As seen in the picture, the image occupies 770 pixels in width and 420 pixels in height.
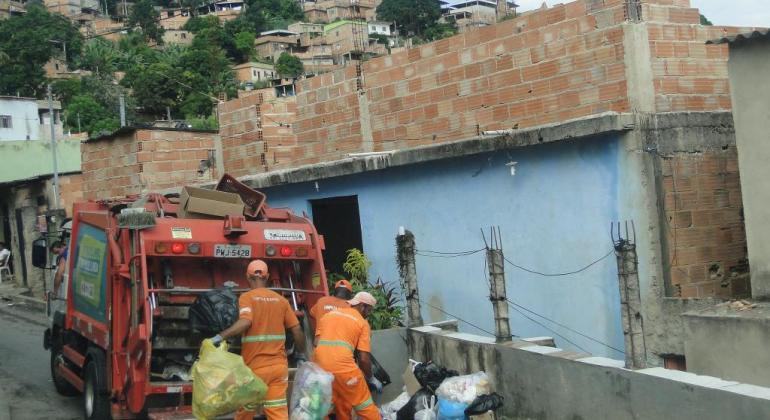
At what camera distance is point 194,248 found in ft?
27.2

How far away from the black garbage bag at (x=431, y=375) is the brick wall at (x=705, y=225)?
2710 millimetres

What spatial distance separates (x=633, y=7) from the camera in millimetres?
9641

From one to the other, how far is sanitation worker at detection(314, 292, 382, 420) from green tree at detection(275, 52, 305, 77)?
9394 cm

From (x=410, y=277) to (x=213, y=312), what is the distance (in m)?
3.25

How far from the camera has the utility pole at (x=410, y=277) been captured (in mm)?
10336

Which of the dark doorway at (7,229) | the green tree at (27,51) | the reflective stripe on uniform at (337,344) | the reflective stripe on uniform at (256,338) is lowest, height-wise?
the reflective stripe on uniform at (337,344)

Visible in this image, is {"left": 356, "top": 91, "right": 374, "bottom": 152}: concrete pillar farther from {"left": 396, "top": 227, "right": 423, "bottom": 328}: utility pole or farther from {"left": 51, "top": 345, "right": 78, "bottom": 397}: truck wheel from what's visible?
{"left": 51, "top": 345, "right": 78, "bottom": 397}: truck wheel

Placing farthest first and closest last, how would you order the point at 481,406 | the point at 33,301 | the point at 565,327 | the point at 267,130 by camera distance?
the point at 33,301, the point at 267,130, the point at 565,327, the point at 481,406

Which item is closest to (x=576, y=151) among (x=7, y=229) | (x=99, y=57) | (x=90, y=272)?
(x=90, y=272)

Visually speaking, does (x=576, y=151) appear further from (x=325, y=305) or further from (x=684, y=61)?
(x=325, y=305)

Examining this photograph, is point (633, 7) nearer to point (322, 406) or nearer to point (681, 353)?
point (681, 353)

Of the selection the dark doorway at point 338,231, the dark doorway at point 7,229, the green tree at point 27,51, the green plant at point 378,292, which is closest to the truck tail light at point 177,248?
the green plant at point 378,292

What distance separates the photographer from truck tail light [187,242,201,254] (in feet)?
27.1

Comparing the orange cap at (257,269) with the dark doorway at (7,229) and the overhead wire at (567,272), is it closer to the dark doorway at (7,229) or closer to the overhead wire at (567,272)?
the overhead wire at (567,272)
